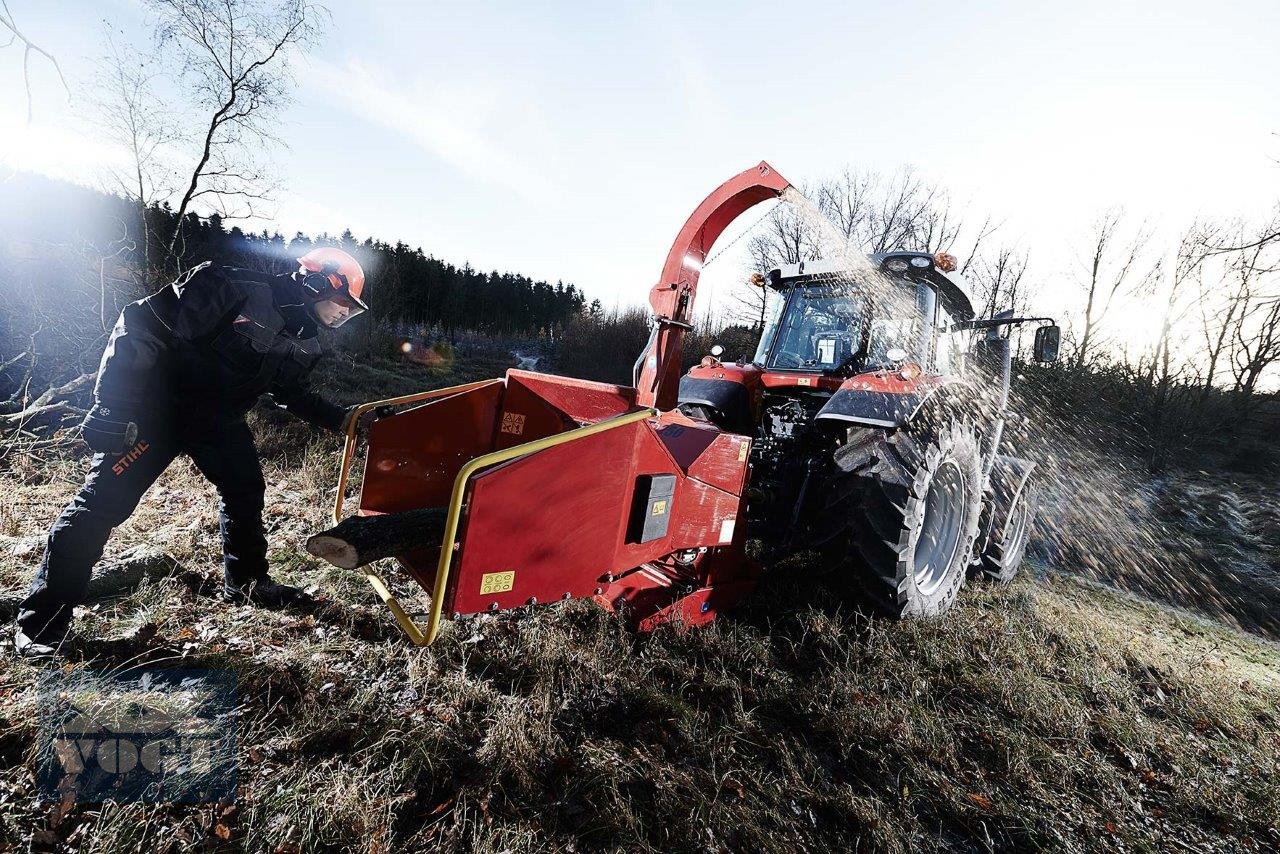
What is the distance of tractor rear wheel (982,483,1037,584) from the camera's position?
15.5ft

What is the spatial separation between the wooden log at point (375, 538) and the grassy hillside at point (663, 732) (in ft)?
2.19

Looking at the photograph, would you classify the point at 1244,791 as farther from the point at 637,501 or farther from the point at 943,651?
the point at 637,501

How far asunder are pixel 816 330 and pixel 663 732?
3.09 metres

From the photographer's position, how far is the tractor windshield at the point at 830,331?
3924mm

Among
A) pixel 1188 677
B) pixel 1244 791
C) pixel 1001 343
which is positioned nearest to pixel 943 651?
pixel 1244 791

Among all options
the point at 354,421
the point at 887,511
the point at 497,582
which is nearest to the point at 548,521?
the point at 497,582

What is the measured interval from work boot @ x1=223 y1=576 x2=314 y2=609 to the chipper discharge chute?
774 millimetres

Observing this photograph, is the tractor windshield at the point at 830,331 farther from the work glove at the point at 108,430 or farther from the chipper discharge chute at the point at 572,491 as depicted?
the work glove at the point at 108,430

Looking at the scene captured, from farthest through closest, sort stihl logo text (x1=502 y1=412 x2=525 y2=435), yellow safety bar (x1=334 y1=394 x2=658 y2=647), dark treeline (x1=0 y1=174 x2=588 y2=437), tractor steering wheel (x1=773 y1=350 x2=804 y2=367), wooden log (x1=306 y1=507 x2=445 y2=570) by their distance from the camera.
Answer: dark treeline (x1=0 y1=174 x2=588 y2=437), tractor steering wheel (x1=773 y1=350 x2=804 y2=367), stihl logo text (x1=502 y1=412 x2=525 y2=435), wooden log (x1=306 y1=507 x2=445 y2=570), yellow safety bar (x1=334 y1=394 x2=658 y2=647)

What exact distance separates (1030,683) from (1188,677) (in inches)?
58.0

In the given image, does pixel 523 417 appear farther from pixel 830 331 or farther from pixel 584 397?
pixel 830 331

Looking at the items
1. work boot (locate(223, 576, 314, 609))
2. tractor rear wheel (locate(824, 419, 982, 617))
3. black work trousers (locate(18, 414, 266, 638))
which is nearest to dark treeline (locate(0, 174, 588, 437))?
black work trousers (locate(18, 414, 266, 638))

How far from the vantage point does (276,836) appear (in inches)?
61.9

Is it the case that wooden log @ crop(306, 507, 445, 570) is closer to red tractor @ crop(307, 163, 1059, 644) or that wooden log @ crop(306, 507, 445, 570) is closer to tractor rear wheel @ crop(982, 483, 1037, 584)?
red tractor @ crop(307, 163, 1059, 644)
